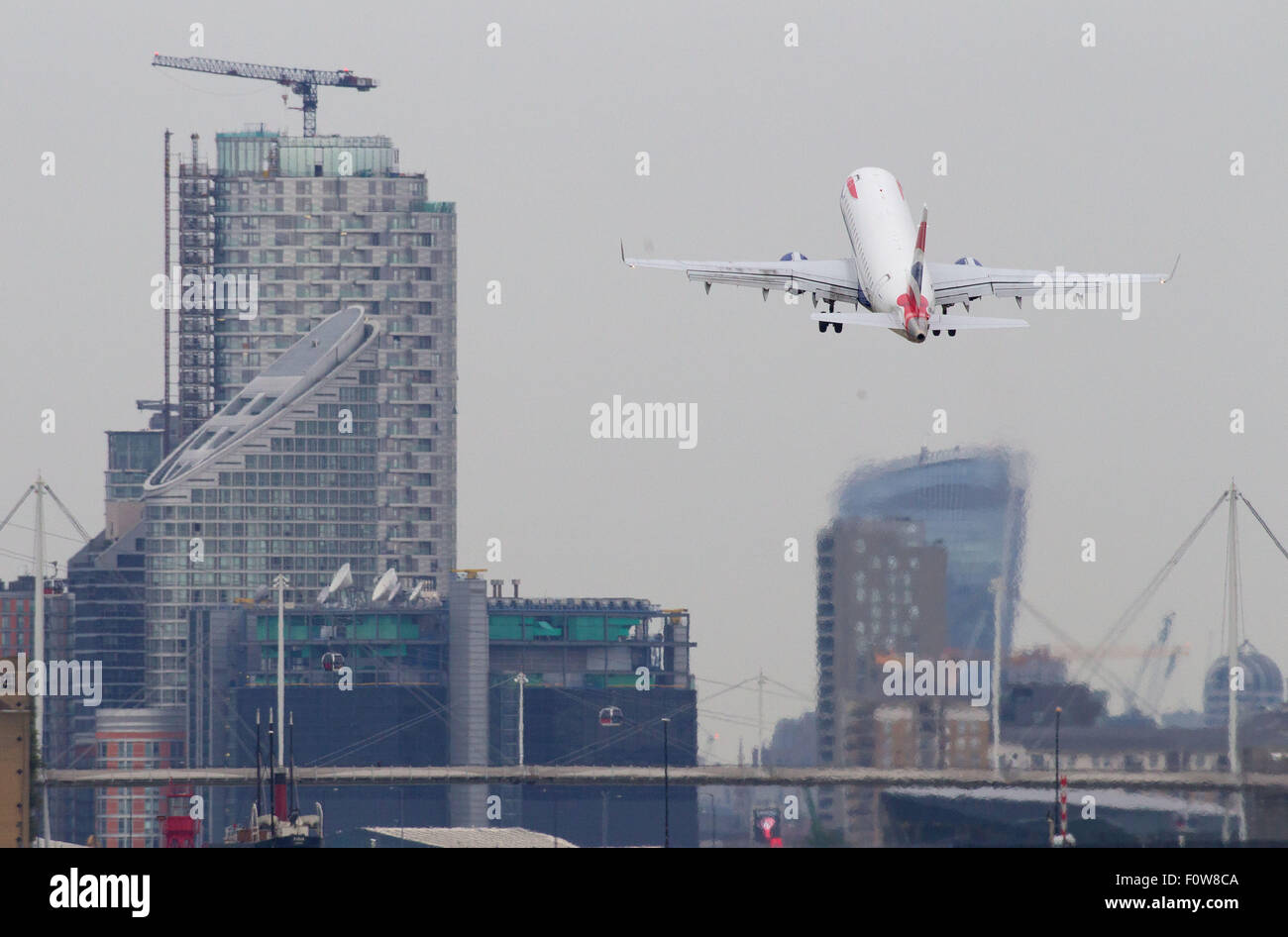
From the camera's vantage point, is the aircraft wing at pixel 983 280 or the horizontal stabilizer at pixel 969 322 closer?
the horizontal stabilizer at pixel 969 322

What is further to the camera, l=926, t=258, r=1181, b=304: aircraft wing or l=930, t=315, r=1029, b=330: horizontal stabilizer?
l=926, t=258, r=1181, b=304: aircraft wing
